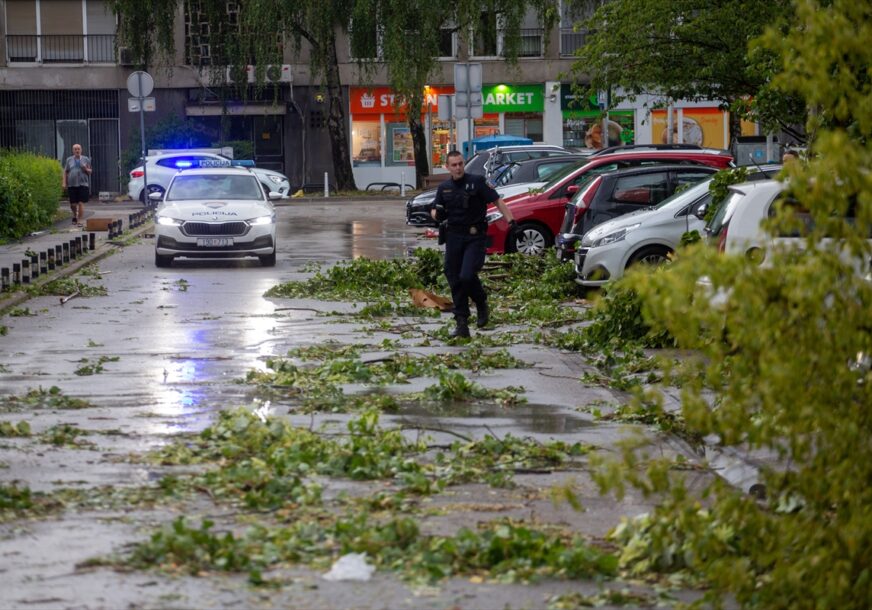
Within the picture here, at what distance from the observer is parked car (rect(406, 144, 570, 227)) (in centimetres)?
3206

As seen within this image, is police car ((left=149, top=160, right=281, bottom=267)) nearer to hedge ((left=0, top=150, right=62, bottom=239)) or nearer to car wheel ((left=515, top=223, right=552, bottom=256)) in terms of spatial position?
car wheel ((left=515, top=223, right=552, bottom=256))

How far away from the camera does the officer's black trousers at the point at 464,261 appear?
50.3 ft

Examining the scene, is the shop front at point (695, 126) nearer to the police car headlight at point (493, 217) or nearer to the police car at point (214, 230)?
the police car headlight at point (493, 217)

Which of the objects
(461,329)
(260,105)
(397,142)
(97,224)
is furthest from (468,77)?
(397,142)

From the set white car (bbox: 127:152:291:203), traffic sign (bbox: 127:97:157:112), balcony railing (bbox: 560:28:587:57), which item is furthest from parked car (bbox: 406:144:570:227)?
balcony railing (bbox: 560:28:587:57)

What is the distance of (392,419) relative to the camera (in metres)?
10.3

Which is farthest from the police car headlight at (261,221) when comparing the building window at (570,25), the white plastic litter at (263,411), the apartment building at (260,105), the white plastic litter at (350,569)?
the apartment building at (260,105)

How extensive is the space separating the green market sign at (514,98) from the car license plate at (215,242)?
3193 cm

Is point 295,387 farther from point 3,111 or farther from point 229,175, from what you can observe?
point 3,111

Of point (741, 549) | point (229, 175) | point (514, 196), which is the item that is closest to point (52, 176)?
point (229, 175)

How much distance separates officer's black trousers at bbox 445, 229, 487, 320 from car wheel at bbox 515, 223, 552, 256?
28.1ft

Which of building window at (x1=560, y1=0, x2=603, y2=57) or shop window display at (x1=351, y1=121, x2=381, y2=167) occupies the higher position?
building window at (x1=560, y1=0, x2=603, y2=57)

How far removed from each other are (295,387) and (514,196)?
13589mm

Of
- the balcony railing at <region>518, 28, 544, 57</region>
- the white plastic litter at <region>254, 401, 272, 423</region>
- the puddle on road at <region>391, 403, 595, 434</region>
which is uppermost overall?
the balcony railing at <region>518, 28, 544, 57</region>
